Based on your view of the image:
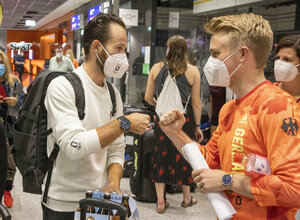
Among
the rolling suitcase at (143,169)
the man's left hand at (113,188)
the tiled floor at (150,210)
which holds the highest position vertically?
the man's left hand at (113,188)

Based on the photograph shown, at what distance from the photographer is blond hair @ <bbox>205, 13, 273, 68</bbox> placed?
1280 millimetres

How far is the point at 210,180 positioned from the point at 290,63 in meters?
1.61

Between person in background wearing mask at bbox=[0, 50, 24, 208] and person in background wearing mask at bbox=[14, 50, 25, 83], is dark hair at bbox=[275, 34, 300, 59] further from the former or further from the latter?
person in background wearing mask at bbox=[14, 50, 25, 83]

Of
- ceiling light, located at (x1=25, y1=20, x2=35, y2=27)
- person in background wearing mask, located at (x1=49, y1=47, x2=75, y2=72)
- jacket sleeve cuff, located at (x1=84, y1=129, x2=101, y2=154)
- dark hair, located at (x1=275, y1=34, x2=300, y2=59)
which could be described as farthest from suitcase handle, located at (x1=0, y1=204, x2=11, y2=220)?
ceiling light, located at (x1=25, y1=20, x2=35, y2=27)

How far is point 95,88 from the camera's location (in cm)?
171

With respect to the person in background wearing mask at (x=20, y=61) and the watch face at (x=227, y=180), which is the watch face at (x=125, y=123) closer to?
the watch face at (x=227, y=180)

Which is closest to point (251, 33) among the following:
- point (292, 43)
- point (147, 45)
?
point (292, 43)

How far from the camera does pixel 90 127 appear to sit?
1.67m

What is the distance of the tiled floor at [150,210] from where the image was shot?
12.3 ft

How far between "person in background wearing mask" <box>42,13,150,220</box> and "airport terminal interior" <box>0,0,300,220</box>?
222cm

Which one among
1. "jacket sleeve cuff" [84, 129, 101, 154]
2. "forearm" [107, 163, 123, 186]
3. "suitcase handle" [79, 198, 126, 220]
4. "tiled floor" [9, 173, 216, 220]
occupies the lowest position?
"tiled floor" [9, 173, 216, 220]

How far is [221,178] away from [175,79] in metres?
2.60

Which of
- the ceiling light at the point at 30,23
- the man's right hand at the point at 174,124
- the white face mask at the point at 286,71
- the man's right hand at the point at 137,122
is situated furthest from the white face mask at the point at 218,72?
the ceiling light at the point at 30,23

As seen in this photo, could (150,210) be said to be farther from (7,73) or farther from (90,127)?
(90,127)
